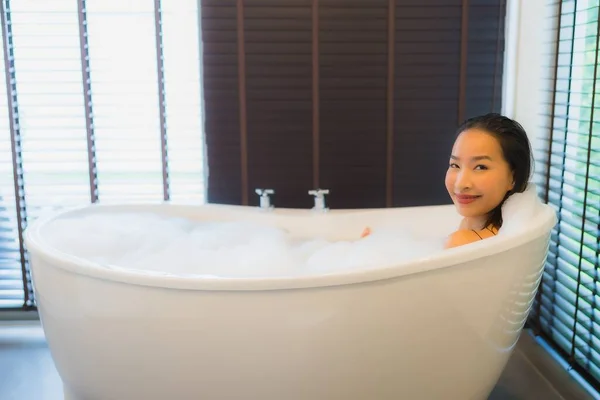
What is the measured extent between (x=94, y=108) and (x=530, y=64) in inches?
64.2

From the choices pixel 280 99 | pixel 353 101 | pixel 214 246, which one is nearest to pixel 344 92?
pixel 353 101

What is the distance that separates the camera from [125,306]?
1642 mm

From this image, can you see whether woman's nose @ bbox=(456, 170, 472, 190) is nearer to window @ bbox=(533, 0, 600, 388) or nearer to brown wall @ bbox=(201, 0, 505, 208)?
window @ bbox=(533, 0, 600, 388)

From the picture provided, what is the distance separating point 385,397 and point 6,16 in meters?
1.94

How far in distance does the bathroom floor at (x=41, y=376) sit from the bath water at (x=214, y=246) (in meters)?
0.49

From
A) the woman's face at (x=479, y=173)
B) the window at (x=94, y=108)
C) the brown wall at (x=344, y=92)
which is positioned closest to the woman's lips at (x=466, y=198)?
the woman's face at (x=479, y=173)

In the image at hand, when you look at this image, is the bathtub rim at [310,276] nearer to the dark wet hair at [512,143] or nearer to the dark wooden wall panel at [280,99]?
the dark wet hair at [512,143]

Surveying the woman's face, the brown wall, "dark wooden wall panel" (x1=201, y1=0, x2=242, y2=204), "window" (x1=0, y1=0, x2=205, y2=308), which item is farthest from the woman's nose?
"window" (x1=0, y1=0, x2=205, y2=308)

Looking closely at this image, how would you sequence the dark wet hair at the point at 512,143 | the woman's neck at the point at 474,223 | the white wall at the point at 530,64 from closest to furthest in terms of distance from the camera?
the dark wet hair at the point at 512,143 < the woman's neck at the point at 474,223 < the white wall at the point at 530,64

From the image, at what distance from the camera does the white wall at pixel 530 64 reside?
2.39 meters

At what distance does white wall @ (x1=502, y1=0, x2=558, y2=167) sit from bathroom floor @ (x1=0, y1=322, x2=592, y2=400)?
2.58ft

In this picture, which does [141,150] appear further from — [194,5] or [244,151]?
[194,5]

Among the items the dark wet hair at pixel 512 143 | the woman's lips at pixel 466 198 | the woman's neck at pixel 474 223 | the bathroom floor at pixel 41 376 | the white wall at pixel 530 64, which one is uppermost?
the white wall at pixel 530 64

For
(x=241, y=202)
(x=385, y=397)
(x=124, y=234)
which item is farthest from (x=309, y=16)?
(x=385, y=397)
